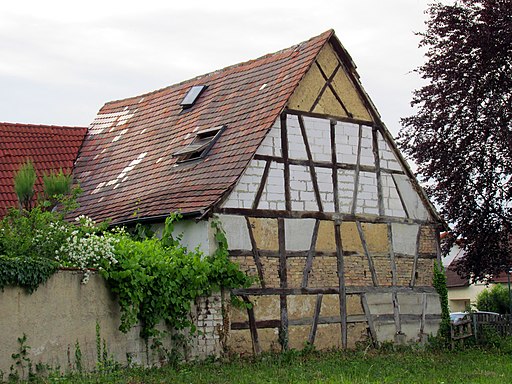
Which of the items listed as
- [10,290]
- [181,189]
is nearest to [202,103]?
[181,189]

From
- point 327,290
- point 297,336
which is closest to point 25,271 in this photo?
point 297,336

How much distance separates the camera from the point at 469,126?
25.6 meters

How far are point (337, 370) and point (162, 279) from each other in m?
3.59

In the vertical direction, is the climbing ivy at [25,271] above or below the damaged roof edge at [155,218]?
below

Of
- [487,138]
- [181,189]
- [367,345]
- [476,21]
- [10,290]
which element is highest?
[476,21]

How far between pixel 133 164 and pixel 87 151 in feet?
11.8

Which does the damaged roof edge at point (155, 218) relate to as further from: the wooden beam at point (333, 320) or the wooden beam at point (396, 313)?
the wooden beam at point (396, 313)

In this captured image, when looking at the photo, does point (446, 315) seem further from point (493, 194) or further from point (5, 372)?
point (5, 372)

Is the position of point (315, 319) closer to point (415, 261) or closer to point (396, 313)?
point (396, 313)

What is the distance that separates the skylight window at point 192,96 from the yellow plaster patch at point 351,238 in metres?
5.60

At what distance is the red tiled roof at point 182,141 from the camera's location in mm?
19406

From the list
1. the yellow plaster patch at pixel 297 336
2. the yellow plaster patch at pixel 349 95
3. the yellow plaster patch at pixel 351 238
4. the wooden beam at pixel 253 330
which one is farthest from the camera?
the yellow plaster patch at pixel 349 95

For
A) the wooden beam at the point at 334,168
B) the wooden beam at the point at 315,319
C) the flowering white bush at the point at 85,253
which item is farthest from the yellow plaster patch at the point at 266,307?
the flowering white bush at the point at 85,253

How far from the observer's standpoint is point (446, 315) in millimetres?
22719
